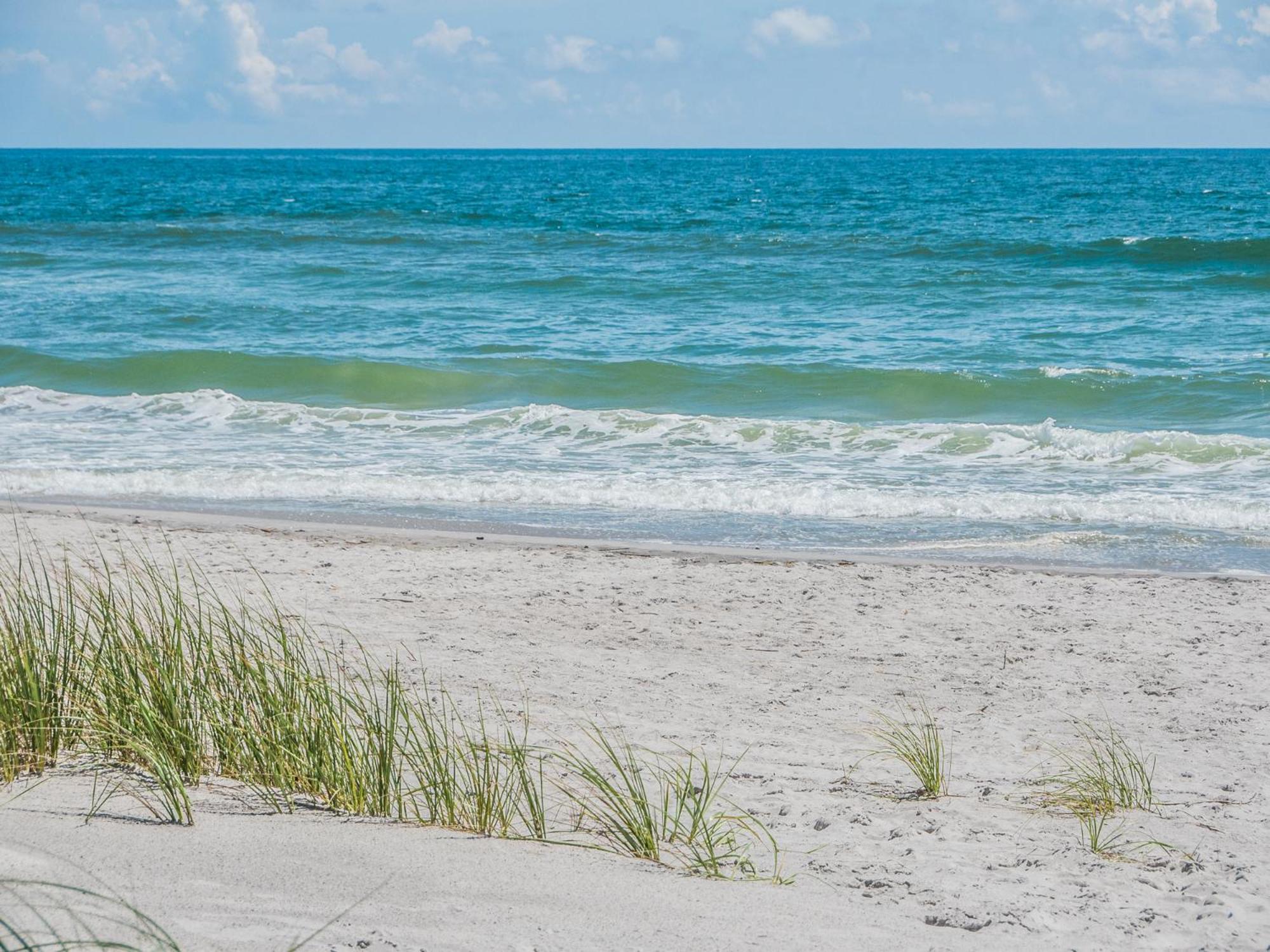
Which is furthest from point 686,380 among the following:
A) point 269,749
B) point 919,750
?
point 269,749

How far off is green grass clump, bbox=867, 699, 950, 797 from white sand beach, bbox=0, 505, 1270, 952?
0.20ft

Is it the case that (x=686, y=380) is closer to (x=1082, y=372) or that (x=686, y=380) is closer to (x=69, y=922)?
(x=1082, y=372)

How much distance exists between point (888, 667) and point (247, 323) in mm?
15419

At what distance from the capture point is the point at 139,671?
3.88m

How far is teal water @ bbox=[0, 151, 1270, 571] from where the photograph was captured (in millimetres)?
9555

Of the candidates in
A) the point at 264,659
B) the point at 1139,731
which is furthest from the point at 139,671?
the point at 1139,731

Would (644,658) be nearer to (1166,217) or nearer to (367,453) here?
(367,453)

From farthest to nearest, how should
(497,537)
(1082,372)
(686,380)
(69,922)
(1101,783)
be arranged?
1. (686,380)
2. (1082,372)
3. (497,537)
4. (1101,783)
5. (69,922)

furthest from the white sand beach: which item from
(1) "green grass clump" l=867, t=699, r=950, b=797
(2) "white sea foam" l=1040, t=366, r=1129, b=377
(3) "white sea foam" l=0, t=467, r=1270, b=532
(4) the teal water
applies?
(2) "white sea foam" l=1040, t=366, r=1129, b=377

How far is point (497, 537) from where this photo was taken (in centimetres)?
865

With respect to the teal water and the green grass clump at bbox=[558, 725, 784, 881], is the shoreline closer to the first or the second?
the teal water

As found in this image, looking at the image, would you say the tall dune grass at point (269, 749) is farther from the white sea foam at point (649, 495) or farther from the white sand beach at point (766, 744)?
the white sea foam at point (649, 495)

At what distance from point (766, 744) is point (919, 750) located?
30.3 inches

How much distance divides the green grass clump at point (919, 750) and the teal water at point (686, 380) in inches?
135
